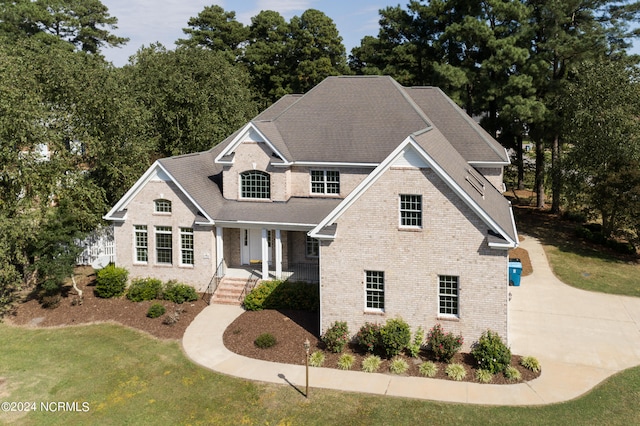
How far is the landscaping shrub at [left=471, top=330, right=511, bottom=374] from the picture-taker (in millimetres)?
17250

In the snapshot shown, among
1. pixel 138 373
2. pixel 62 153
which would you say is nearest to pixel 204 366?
pixel 138 373

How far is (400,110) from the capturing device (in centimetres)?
2880

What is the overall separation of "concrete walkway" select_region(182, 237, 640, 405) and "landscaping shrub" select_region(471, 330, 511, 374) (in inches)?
31.2

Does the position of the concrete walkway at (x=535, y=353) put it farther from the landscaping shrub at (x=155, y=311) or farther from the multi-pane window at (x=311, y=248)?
the multi-pane window at (x=311, y=248)

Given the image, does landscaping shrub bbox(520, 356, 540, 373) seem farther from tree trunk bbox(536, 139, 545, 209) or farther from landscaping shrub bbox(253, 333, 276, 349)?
tree trunk bbox(536, 139, 545, 209)

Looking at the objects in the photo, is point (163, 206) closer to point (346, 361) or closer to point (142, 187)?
point (142, 187)

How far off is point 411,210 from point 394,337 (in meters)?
4.62

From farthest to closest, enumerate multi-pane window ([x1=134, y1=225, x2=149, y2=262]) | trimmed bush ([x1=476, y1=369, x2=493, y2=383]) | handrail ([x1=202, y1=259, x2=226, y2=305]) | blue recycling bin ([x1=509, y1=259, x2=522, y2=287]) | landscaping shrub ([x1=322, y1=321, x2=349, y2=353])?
1. multi-pane window ([x1=134, y1=225, x2=149, y2=262])
2. blue recycling bin ([x1=509, y1=259, x2=522, y2=287])
3. handrail ([x1=202, y1=259, x2=226, y2=305])
4. landscaping shrub ([x1=322, y1=321, x2=349, y2=353])
5. trimmed bush ([x1=476, y1=369, x2=493, y2=383])

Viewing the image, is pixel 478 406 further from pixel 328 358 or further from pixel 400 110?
pixel 400 110

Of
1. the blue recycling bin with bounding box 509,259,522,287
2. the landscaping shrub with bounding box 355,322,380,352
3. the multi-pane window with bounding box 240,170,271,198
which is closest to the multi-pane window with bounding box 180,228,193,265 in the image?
the multi-pane window with bounding box 240,170,271,198

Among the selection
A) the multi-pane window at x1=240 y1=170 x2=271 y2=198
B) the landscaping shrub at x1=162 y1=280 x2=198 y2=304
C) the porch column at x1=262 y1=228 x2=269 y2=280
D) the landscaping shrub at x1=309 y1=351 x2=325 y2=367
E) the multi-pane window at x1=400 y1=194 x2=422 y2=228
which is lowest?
the landscaping shrub at x1=309 y1=351 x2=325 y2=367

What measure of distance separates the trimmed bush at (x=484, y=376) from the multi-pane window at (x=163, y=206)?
54.3ft

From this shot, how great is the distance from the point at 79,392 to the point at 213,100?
3122 centimetres

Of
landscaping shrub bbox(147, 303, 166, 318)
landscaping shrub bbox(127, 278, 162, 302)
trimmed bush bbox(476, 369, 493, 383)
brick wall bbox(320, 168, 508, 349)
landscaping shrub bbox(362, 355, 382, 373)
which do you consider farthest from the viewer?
landscaping shrub bbox(127, 278, 162, 302)
